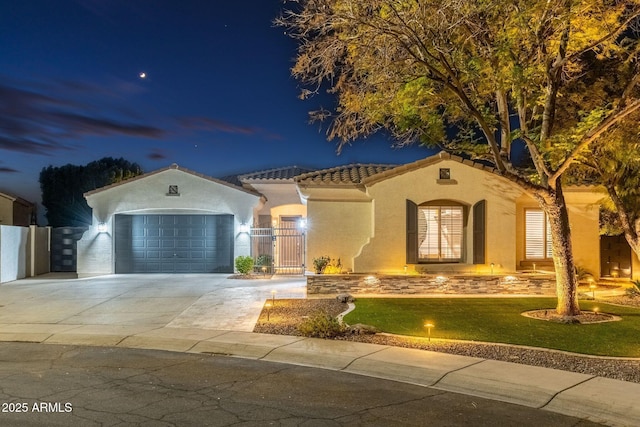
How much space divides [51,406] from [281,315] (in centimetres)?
689

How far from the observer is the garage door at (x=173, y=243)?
71.6 ft

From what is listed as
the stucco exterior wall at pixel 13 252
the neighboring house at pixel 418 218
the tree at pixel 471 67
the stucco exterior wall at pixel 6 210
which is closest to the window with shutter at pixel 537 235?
the neighboring house at pixel 418 218

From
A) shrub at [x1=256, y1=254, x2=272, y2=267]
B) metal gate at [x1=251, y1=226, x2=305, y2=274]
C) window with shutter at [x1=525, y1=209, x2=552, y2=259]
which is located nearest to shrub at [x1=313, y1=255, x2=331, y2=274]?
shrub at [x1=256, y1=254, x2=272, y2=267]

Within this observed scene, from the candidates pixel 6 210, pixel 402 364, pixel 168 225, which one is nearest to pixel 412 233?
pixel 168 225

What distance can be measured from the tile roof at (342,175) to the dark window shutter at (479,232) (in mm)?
3497

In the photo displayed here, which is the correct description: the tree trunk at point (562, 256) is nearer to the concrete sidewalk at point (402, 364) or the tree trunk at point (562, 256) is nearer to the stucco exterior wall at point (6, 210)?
the concrete sidewalk at point (402, 364)

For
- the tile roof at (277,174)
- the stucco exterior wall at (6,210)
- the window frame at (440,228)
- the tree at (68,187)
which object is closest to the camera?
the window frame at (440,228)

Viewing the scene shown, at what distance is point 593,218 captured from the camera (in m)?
20.2

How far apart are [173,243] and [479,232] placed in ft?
36.8

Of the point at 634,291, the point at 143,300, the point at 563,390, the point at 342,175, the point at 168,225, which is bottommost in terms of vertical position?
the point at 563,390

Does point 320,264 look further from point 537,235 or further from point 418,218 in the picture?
point 537,235

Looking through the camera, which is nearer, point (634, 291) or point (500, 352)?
point (500, 352)

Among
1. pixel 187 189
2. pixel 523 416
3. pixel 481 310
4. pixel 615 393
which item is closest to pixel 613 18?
pixel 481 310

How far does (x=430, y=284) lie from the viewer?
16.9m
